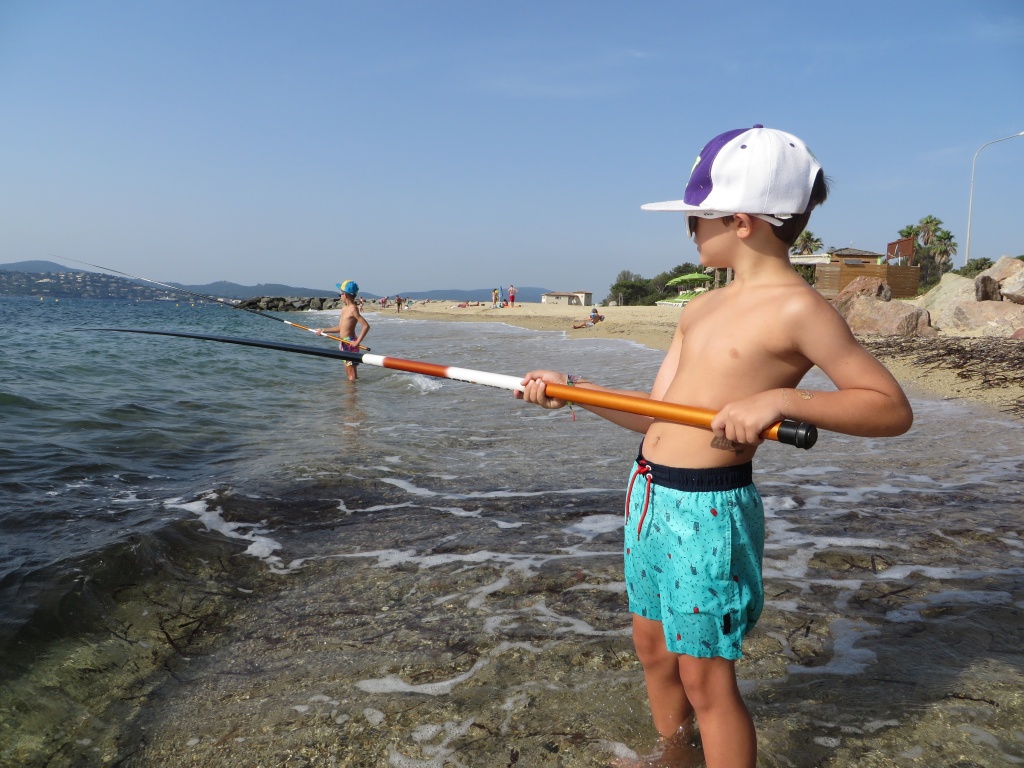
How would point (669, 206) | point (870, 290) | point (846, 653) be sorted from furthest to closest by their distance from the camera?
point (870, 290), point (846, 653), point (669, 206)

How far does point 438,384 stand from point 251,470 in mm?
6605

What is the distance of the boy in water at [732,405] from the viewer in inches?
66.6

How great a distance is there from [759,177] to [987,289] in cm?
1914

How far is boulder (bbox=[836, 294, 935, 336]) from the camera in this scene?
16078 millimetres

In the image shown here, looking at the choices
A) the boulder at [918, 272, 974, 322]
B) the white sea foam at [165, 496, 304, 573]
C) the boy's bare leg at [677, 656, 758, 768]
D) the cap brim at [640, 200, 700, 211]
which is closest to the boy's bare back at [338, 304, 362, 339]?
the white sea foam at [165, 496, 304, 573]

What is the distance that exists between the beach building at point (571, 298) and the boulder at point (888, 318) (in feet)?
188

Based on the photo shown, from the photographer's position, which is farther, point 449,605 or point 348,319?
point 348,319

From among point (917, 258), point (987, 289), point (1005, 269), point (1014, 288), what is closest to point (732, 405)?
point (1014, 288)

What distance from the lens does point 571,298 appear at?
3059 inches

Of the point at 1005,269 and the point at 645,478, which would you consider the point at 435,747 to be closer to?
the point at 645,478

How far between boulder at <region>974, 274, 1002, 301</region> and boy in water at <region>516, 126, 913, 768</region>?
18897 mm

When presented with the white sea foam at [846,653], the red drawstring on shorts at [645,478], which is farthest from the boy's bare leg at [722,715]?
the white sea foam at [846,653]

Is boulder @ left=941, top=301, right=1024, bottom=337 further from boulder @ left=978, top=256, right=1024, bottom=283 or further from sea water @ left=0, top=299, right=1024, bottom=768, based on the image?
sea water @ left=0, top=299, right=1024, bottom=768

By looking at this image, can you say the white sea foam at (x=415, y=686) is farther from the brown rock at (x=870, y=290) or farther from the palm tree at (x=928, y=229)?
the palm tree at (x=928, y=229)
